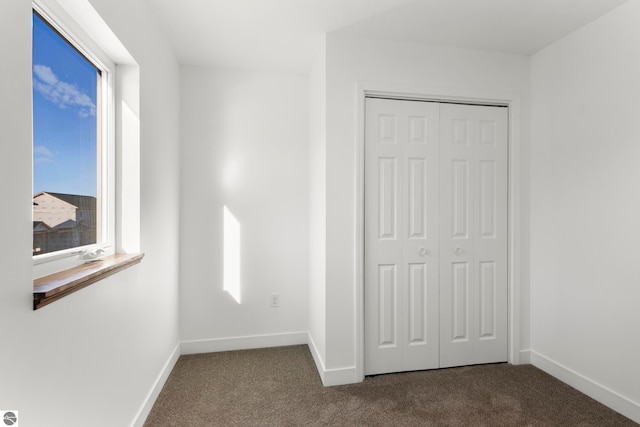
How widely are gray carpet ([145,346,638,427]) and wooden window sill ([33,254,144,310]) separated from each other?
1050mm

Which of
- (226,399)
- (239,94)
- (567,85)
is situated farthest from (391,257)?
(239,94)

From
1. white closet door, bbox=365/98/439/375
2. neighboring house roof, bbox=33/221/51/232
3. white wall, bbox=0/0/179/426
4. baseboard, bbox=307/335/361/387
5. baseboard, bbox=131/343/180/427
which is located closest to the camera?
white wall, bbox=0/0/179/426

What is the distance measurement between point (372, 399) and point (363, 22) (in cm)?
248

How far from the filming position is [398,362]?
8.11ft

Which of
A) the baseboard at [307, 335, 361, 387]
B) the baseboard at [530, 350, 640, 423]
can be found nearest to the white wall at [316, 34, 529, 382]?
the baseboard at [307, 335, 361, 387]

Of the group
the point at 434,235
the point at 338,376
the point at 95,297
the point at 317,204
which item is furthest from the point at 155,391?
the point at 434,235

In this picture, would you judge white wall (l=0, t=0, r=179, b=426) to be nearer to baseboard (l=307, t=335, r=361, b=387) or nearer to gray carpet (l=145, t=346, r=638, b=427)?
gray carpet (l=145, t=346, r=638, b=427)

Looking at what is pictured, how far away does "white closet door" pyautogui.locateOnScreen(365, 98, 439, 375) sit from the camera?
7.98ft

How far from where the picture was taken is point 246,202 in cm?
296

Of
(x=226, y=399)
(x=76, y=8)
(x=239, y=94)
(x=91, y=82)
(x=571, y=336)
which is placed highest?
(x=239, y=94)

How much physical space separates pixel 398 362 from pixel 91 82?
8.58 ft

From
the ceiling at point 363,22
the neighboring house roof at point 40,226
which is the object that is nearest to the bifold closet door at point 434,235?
the ceiling at point 363,22

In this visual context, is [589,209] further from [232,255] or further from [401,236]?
[232,255]

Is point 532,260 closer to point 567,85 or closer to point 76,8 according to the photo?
point 567,85
